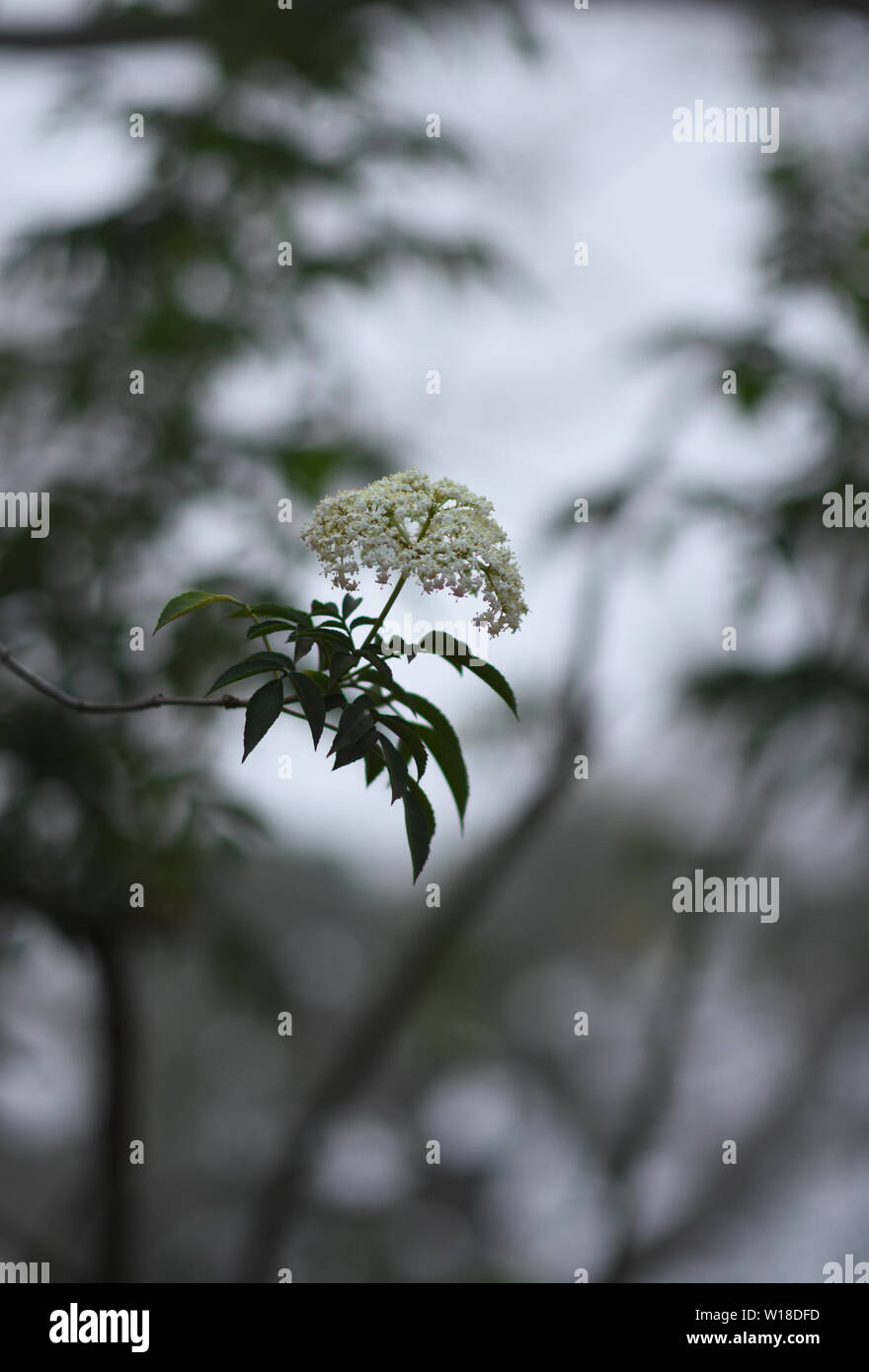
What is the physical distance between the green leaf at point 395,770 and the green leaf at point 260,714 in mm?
80

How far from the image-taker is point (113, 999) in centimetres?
244

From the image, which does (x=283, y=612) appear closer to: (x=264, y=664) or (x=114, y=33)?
(x=264, y=664)

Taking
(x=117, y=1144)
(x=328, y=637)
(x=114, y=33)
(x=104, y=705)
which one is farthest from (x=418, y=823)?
(x=114, y=33)

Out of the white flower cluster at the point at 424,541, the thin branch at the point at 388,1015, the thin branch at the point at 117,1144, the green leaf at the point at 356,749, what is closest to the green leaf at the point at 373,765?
the green leaf at the point at 356,749

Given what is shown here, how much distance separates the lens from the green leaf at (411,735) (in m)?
0.86

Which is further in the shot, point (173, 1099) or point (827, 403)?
point (173, 1099)

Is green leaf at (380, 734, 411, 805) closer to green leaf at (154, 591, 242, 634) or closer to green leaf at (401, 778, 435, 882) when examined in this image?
green leaf at (401, 778, 435, 882)

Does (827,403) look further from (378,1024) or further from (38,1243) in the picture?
(38,1243)

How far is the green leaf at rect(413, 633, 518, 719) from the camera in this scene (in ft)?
2.75

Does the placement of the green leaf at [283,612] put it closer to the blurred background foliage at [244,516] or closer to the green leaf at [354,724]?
the green leaf at [354,724]

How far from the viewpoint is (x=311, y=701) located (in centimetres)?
83

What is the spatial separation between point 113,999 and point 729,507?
1.61m

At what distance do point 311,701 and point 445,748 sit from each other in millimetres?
114
